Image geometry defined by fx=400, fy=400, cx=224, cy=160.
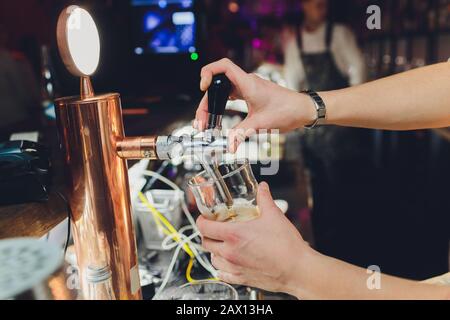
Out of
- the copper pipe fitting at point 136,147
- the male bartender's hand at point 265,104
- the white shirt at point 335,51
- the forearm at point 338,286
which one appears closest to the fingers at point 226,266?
the forearm at point 338,286

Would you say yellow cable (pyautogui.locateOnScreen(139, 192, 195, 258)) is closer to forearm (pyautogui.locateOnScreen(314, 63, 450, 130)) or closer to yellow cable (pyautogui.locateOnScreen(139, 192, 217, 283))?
yellow cable (pyautogui.locateOnScreen(139, 192, 217, 283))

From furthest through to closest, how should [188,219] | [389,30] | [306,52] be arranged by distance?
[389,30], [306,52], [188,219]

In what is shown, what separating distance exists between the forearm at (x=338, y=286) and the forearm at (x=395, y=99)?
2.11ft

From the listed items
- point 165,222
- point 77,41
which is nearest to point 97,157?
point 77,41

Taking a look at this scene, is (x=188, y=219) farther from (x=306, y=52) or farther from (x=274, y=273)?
(x=306, y=52)

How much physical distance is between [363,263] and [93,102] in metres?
2.88

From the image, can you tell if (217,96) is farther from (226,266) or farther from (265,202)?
(226,266)

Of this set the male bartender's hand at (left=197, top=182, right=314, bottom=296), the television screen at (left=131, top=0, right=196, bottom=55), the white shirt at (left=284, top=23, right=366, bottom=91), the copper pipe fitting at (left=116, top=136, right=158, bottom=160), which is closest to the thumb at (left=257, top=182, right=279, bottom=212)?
the male bartender's hand at (left=197, top=182, right=314, bottom=296)

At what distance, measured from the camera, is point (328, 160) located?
4.15 m

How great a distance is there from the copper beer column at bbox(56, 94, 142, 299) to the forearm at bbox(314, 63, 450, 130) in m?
0.77

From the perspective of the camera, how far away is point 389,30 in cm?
792

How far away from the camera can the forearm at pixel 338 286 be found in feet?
2.57

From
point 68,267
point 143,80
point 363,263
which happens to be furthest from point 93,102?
point 363,263

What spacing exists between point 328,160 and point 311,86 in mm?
788
